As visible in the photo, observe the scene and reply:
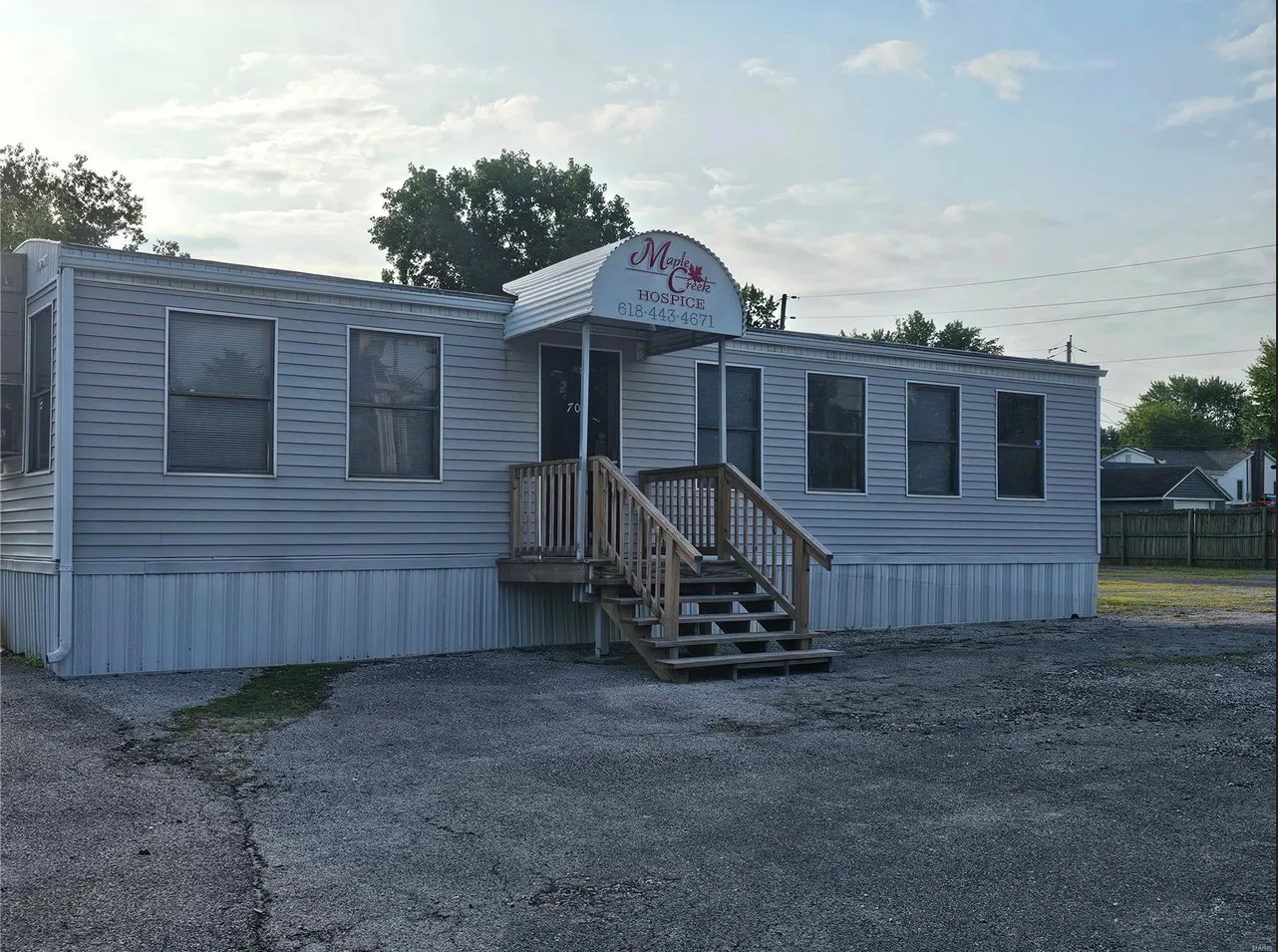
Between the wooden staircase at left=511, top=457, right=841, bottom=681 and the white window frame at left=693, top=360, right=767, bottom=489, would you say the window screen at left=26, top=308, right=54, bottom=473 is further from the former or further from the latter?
the white window frame at left=693, top=360, right=767, bottom=489

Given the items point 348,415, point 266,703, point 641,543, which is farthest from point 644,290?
point 266,703

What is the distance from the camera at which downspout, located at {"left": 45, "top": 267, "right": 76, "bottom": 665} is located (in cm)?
917

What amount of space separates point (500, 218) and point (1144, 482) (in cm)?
2579

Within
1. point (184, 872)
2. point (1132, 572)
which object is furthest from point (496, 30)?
point (1132, 572)

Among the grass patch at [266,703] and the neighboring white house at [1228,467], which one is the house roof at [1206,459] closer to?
the neighboring white house at [1228,467]

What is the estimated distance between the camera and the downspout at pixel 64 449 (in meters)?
9.17

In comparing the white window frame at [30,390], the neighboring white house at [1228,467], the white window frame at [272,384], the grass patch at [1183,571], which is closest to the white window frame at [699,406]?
the white window frame at [272,384]

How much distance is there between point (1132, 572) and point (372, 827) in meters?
28.3

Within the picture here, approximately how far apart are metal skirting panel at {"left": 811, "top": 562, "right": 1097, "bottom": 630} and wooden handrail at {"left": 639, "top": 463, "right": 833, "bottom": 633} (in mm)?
1779

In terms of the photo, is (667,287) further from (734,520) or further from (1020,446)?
(1020,446)

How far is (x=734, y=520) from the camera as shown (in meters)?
11.0

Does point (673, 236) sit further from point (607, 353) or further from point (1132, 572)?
point (1132, 572)

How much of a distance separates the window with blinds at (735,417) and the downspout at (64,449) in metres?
6.13

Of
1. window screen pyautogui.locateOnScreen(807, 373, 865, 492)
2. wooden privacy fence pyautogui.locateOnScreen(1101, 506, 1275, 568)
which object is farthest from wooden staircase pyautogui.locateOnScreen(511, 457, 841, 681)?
wooden privacy fence pyautogui.locateOnScreen(1101, 506, 1275, 568)
